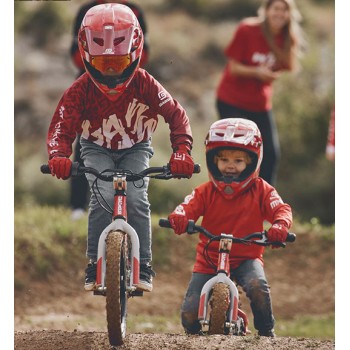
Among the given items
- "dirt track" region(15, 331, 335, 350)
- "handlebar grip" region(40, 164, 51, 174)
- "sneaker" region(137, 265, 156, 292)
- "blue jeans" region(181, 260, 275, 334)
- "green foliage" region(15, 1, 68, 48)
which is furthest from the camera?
"green foliage" region(15, 1, 68, 48)

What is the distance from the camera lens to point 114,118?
7512mm

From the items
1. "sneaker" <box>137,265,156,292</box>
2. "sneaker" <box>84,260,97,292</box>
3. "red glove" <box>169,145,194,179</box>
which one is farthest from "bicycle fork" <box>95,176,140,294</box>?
"red glove" <box>169,145,194,179</box>

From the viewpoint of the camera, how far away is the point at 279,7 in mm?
11359

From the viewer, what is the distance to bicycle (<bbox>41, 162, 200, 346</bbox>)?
7.01m

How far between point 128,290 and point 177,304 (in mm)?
4205

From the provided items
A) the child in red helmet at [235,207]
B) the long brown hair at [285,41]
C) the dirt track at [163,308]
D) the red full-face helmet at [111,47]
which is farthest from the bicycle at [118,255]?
the long brown hair at [285,41]

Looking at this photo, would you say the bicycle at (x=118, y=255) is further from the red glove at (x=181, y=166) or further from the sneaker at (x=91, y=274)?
the sneaker at (x=91, y=274)

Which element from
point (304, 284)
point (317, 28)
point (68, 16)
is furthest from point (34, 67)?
point (304, 284)

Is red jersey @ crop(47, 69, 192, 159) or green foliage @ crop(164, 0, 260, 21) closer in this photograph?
red jersey @ crop(47, 69, 192, 159)

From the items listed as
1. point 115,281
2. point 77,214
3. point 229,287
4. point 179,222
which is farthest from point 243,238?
point 77,214

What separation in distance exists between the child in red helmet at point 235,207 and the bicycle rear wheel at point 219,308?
0.35 meters

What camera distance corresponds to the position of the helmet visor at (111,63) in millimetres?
7227

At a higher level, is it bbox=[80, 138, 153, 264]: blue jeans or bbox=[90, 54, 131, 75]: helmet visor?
bbox=[90, 54, 131, 75]: helmet visor

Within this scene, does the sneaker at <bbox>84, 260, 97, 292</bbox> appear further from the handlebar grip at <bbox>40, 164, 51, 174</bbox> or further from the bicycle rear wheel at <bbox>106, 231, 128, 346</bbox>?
the handlebar grip at <bbox>40, 164, 51, 174</bbox>
